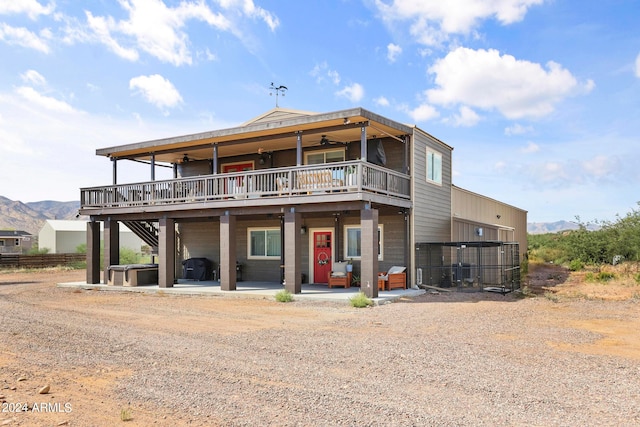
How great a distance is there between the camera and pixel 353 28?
17.3m

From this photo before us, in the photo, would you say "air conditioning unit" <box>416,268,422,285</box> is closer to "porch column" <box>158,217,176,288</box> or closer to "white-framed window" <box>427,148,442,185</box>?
"white-framed window" <box>427,148,442,185</box>

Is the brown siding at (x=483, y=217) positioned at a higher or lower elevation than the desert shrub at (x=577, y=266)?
higher

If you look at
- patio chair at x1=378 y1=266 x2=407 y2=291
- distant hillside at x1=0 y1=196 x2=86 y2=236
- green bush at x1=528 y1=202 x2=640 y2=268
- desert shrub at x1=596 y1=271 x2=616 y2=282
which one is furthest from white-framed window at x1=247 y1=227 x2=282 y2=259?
distant hillside at x1=0 y1=196 x2=86 y2=236

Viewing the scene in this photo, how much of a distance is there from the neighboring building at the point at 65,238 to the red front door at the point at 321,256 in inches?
1373

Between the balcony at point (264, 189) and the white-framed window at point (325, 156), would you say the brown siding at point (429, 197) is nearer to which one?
the balcony at point (264, 189)

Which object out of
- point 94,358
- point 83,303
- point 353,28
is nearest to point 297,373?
point 94,358

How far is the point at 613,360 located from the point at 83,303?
13204 millimetres

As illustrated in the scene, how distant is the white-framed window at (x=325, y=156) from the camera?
1831cm

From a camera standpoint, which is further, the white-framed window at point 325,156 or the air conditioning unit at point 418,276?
the white-framed window at point 325,156

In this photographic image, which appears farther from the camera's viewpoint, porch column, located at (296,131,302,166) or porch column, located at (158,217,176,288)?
porch column, located at (158,217,176,288)

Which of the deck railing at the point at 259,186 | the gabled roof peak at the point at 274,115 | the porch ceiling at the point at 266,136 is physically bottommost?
the deck railing at the point at 259,186

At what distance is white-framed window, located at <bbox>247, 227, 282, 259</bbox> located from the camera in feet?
65.5

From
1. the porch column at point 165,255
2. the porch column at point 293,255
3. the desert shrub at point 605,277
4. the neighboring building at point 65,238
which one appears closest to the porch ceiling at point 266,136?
the porch column at point 293,255

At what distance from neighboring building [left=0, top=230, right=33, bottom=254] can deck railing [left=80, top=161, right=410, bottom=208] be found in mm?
44699
